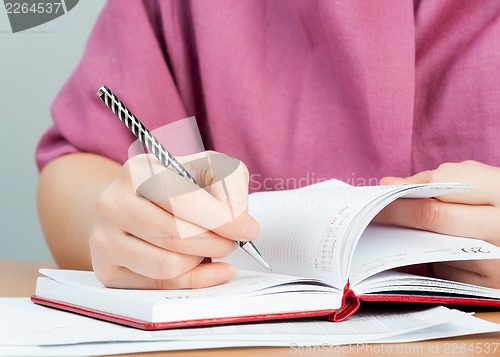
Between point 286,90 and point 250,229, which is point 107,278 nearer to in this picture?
point 250,229

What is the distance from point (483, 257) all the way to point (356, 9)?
0.44 meters

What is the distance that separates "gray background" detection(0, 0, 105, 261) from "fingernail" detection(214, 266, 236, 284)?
1164 millimetres

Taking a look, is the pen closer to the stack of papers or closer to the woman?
the stack of papers

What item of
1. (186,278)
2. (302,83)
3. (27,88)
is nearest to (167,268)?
(186,278)

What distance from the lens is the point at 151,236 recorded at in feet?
1.83

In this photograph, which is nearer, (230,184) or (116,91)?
(230,184)

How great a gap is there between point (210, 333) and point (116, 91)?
0.63 meters

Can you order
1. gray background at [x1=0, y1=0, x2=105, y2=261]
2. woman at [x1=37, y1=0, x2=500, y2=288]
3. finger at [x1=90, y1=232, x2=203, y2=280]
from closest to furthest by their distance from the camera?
finger at [x1=90, y1=232, x2=203, y2=280] < woman at [x1=37, y1=0, x2=500, y2=288] < gray background at [x1=0, y1=0, x2=105, y2=261]

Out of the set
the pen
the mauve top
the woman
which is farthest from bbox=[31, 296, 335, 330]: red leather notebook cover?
the mauve top

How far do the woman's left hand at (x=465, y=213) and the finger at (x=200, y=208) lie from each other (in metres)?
0.17

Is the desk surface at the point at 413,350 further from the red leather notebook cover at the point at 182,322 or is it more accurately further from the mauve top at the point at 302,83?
the mauve top at the point at 302,83

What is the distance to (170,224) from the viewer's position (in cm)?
55

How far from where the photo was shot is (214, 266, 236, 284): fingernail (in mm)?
566

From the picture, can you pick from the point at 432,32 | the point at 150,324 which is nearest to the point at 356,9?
the point at 432,32
